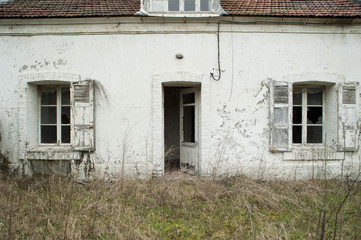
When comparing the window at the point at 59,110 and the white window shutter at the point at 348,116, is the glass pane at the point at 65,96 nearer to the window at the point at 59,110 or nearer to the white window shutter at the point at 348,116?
the window at the point at 59,110

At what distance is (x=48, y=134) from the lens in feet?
22.9

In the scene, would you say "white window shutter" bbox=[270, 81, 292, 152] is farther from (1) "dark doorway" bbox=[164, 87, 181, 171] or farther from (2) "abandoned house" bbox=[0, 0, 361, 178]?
(1) "dark doorway" bbox=[164, 87, 181, 171]

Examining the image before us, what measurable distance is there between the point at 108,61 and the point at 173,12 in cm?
206

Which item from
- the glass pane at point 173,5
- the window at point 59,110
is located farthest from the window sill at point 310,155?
the window at point 59,110

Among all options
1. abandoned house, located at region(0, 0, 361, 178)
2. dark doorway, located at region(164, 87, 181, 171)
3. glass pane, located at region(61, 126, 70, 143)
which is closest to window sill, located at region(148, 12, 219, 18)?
abandoned house, located at region(0, 0, 361, 178)

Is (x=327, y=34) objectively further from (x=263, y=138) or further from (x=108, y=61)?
(x=108, y=61)

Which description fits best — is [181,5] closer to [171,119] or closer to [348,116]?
[171,119]

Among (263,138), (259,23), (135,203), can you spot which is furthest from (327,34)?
(135,203)

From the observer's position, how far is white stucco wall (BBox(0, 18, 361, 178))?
21.3ft

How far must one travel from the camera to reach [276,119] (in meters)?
6.54

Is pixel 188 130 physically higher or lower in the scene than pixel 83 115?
lower

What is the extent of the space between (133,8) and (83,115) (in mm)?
3007

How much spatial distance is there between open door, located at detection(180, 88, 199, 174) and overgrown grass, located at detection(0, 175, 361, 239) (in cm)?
152

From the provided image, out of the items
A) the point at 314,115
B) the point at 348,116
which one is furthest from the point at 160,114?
the point at 348,116
